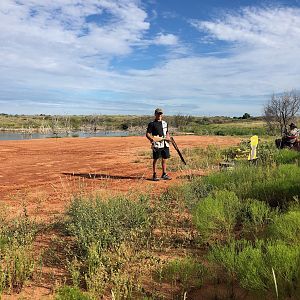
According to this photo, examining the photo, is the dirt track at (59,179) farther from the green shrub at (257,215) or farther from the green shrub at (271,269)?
the green shrub at (271,269)

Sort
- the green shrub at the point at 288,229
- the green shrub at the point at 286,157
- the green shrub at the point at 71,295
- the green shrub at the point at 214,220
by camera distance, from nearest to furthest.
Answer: the green shrub at the point at 71,295, the green shrub at the point at 288,229, the green shrub at the point at 214,220, the green shrub at the point at 286,157

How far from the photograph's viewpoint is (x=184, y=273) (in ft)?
13.9

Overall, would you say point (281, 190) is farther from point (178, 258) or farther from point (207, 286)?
point (207, 286)

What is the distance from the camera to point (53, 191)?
934cm

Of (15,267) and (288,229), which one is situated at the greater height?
(288,229)

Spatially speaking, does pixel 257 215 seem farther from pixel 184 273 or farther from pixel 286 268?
pixel 286 268

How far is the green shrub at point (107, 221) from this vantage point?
4.98 meters

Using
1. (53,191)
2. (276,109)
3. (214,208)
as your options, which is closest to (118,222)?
(214,208)

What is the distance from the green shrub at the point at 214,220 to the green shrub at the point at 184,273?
2.65 ft

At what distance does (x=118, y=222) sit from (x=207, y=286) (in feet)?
5.32

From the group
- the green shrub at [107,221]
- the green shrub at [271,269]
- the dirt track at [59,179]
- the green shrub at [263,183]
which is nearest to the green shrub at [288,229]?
the green shrub at [271,269]

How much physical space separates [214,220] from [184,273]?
1.20 m

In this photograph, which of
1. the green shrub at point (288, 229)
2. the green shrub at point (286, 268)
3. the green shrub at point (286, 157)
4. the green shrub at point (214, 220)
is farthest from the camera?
the green shrub at point (286, 157)

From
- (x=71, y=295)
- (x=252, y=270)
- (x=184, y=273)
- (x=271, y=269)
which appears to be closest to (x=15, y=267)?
(x=71, y=295)
